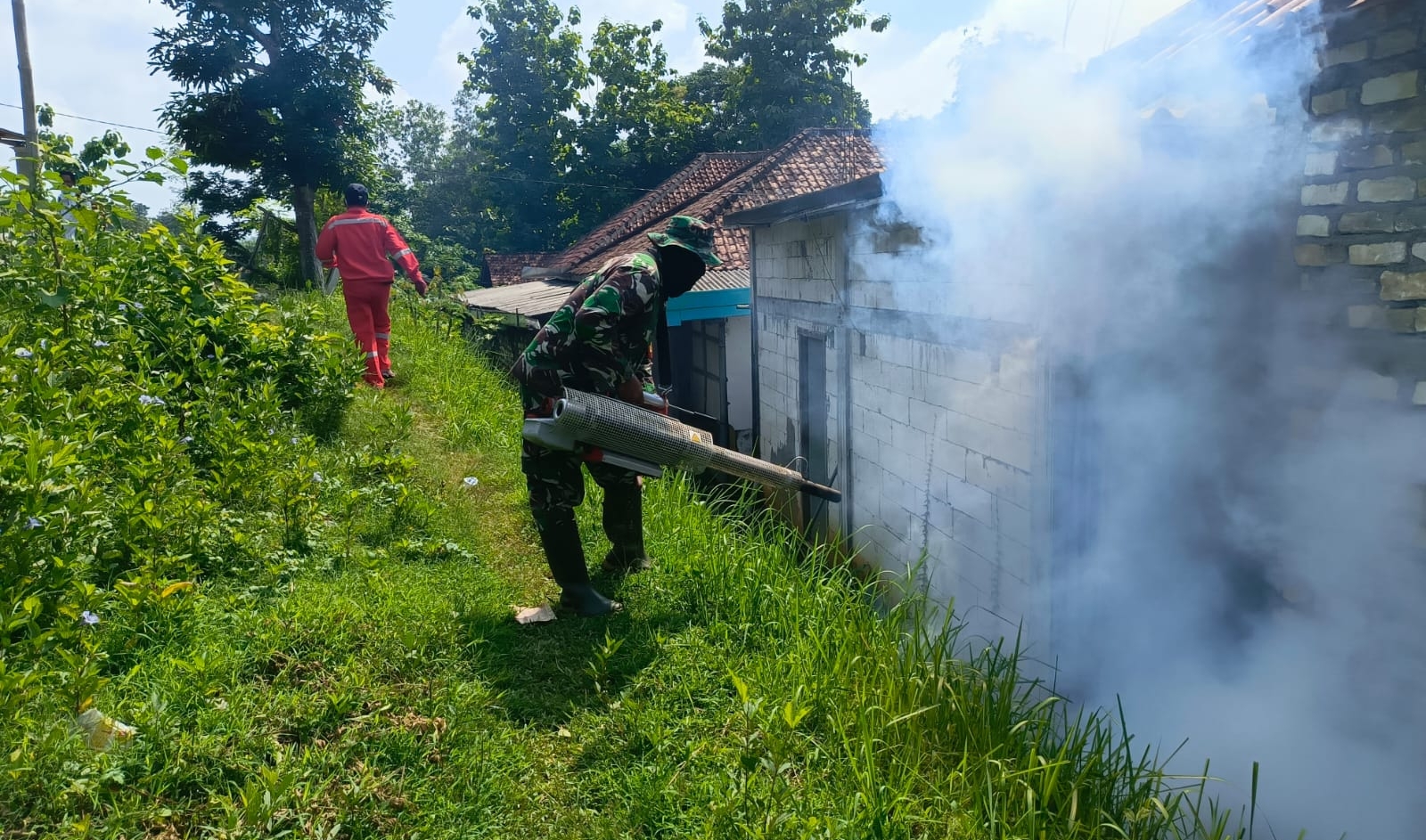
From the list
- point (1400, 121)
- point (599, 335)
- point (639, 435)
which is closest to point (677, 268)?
point (599, 335)

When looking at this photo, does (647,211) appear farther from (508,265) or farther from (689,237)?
(689,237)

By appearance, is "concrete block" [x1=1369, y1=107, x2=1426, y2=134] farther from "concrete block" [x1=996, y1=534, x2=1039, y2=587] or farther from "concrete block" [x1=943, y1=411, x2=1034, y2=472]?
"concrete block" [x1=996, y1=534, x2=1039, y2=587]

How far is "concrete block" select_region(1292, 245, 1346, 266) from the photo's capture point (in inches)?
120

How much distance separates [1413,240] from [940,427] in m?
2.94

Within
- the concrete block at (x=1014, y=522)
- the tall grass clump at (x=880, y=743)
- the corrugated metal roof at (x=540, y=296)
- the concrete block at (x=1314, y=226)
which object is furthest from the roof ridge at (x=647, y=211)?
the concrete block at (x=1314, y=226)

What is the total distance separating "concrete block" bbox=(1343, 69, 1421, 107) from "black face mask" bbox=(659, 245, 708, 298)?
256cm

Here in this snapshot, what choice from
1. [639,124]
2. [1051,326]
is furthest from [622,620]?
[639,124]

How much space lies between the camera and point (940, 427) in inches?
219

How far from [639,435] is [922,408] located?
9.48 ft

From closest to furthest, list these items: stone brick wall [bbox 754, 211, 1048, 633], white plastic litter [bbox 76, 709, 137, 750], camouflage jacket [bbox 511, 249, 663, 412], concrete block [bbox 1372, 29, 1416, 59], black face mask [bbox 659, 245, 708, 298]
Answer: white plastic litter [bbox 76, 709, 137, 750]
concrete block [bbox 1372, 29, 1416, 59]
camouflage jacket [bbox 511, 249, 663, 412]
black face mask [bbox 659, 245, 708, 298]
stone brick wall [bbox 754, 211, 1048, 633]

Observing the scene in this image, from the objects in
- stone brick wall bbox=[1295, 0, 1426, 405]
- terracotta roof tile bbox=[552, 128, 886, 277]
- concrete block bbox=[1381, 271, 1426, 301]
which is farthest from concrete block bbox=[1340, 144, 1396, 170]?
terracotta roof tile bbox=[552, 128, 886, 277]

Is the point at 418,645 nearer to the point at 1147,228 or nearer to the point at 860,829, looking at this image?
the point at 860,829

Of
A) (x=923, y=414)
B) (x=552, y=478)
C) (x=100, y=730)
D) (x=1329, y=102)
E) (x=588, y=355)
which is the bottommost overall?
(x=100, y=730)

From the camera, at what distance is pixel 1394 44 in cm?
279
